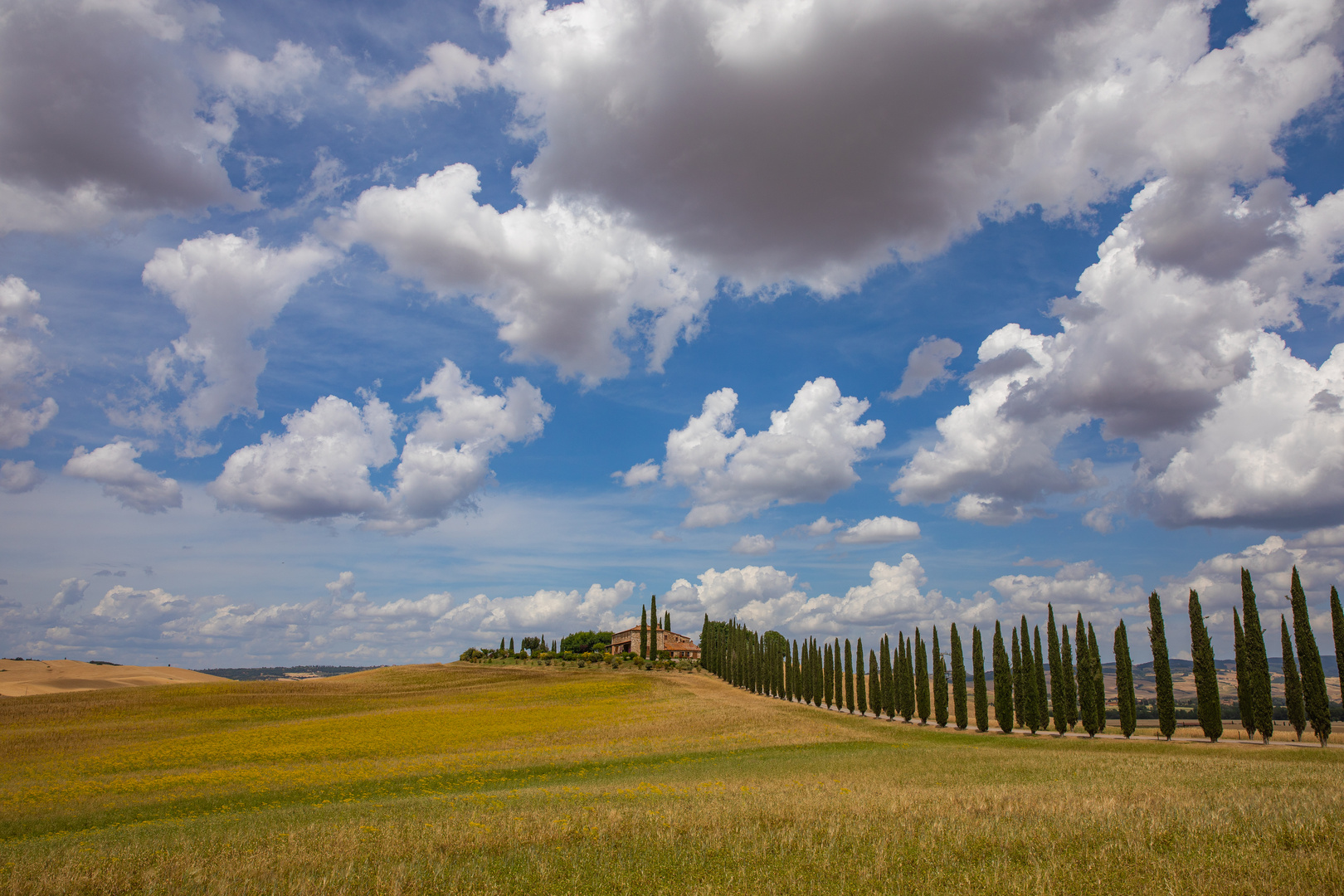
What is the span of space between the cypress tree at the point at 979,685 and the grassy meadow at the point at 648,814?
15.3 meters

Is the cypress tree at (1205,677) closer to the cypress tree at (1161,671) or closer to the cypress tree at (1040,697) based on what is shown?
the cypress tree at (1161,671)

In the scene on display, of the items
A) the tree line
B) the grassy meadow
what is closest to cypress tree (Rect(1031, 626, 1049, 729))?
the tree line

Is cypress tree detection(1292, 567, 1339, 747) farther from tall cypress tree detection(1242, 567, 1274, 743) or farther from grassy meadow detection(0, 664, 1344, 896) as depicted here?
grassy meadow detection(0, 664, 1344, 896)

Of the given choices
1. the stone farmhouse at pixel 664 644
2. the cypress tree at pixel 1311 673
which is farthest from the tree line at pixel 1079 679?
the stone farmhouse at pixel 664 644

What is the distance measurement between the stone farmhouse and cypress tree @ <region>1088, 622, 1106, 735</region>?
96844 millimetres

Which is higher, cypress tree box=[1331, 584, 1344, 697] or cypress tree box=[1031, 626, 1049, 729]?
cypress tree box=[1331, 584, 1344, 697]

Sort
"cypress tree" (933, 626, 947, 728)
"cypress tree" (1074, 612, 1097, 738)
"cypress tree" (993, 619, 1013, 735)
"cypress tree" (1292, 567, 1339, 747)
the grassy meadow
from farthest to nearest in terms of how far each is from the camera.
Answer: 1. "cypress tree" (933, 626, 947, 728)
2. "cypress tree" (993, 619, 1013, 735)
3. "cypress tree" (1074, 612, 1097, 738)
4. "cypress tree" (1292, 567, 1339, 747)
5. the grassy meadow

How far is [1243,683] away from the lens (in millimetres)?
46438

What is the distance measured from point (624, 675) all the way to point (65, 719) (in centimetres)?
5882

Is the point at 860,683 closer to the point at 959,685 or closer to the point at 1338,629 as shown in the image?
the point at 959,685

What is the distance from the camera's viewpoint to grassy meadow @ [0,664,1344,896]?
9758mm

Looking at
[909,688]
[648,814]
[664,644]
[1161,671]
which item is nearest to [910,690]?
[909,688]

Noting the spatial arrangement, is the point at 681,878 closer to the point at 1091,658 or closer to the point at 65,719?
the point at 1091,658

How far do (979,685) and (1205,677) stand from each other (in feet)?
57.6
